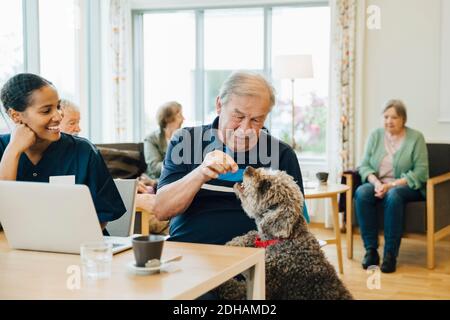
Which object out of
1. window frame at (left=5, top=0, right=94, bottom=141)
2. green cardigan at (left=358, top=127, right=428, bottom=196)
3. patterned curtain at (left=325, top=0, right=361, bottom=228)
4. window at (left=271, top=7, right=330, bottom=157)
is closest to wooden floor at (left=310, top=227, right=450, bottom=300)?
green cardigan at (left=358, top=127, right=428, bottom=196)

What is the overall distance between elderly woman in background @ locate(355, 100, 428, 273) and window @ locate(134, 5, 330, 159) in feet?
3.97

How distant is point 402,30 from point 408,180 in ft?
5.39

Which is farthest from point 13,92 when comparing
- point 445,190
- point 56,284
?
point 445,190

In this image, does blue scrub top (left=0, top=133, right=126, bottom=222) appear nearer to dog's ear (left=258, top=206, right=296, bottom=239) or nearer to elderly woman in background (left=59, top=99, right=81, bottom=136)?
dog's ear (left=258, top=206, right=296, bottom=239)

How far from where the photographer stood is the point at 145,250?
132 centimetres

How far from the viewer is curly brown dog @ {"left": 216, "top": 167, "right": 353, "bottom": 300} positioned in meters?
1.75

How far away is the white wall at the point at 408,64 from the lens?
5219 mm

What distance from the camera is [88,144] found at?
2061 millimetres

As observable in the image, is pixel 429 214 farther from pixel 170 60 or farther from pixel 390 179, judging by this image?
pixel 170 60

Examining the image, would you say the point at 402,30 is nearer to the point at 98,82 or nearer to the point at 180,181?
the point at 98,82

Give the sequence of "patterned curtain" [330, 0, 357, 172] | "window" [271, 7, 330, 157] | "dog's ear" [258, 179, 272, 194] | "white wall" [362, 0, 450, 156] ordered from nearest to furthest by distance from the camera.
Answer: "dog's ear" [258, 179, 272, 194], "white wall" [362, 0, 450, 156], "patterned curtain" [330, 0, 357, 172], "window" [271, 7, 330, 157]

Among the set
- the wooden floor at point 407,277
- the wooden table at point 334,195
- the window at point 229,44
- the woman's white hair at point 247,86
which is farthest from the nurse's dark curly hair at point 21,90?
the window at point 229,44

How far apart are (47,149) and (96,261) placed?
0.82 m
